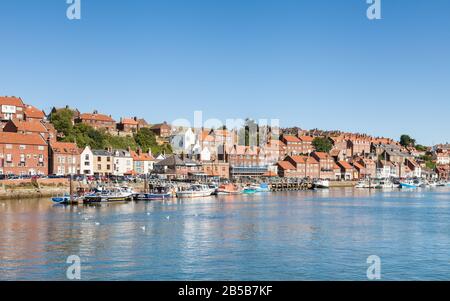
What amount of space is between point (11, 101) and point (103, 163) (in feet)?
59.6

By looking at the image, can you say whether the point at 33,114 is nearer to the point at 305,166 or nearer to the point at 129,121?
the point at 129,121

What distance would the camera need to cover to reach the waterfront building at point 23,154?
65812 mm

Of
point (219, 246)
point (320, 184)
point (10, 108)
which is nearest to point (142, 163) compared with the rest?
point (10, 108)

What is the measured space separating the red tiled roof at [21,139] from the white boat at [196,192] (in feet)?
63.2

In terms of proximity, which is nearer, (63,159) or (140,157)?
(63,159)

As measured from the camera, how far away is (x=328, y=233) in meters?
31.5

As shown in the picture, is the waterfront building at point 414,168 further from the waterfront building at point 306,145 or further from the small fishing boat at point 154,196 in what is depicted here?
the small fishing boat at point 154,196

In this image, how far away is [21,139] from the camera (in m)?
68.1

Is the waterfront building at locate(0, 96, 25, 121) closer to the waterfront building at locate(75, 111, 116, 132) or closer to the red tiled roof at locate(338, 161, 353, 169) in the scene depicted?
the waterfront building at locate(75, 111, 116, 132)

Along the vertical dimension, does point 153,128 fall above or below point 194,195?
above

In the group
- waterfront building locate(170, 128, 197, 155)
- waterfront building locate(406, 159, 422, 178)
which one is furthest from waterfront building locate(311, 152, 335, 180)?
waterfront building locate(406, 159, 422, 178)

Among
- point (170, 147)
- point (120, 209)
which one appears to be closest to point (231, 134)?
point (170, 147)

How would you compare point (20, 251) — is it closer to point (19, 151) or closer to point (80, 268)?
point (80, 268)

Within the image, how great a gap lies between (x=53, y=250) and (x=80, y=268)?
4.13m
